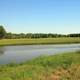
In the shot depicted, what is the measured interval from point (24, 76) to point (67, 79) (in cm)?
274

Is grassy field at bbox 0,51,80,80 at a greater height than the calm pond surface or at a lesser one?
greater

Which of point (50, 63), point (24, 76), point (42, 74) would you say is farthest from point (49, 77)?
point (50, 63)

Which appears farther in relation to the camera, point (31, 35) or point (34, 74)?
point (31, 35)

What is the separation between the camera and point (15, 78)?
1313cm

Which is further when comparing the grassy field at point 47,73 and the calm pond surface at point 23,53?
the calm pond surface at point 23,53

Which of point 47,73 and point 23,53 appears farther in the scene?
point 23,53

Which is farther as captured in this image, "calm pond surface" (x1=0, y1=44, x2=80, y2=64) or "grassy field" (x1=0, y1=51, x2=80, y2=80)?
"calm pond surface" (x1=0, y1=44, x2=80, y2=64)

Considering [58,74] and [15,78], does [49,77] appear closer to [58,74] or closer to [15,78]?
[58,74]

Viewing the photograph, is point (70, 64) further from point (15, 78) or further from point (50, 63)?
point (15, 78)

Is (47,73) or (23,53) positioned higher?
(47,73)

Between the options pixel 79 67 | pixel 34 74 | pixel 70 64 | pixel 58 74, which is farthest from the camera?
pixel 70 64

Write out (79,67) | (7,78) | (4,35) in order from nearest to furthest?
(7,78), (79,67), (4,35)

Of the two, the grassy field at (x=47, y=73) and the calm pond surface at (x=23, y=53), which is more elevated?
the grassy field at (x=47, y=73)

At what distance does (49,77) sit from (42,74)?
1.60ft
